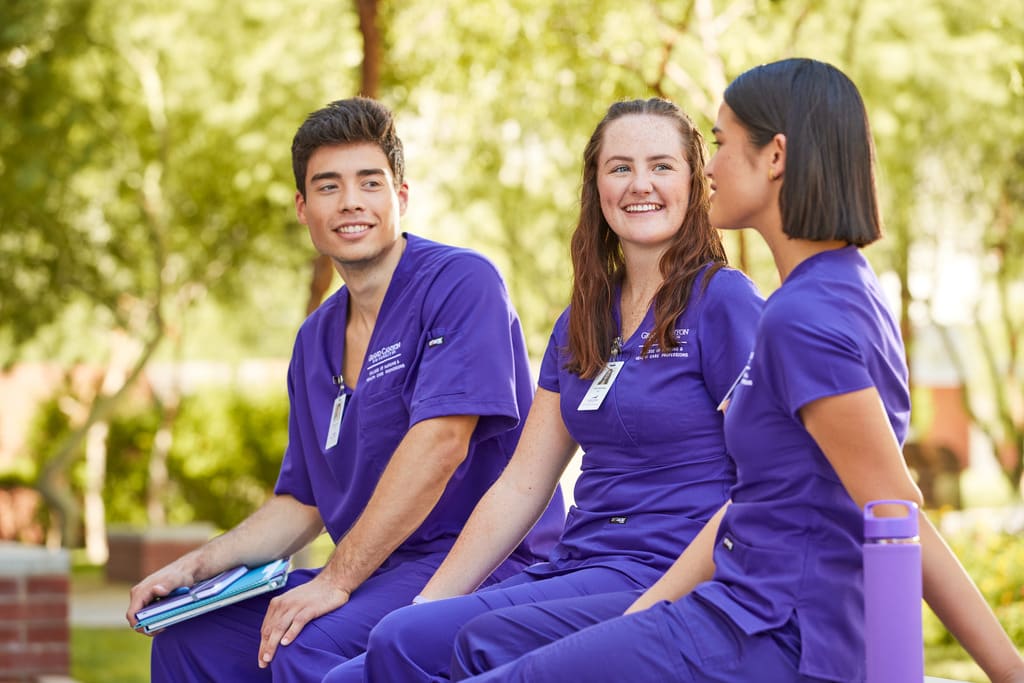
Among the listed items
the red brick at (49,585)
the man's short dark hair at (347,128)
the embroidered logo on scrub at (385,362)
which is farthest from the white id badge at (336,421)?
the red brick at (49,585)

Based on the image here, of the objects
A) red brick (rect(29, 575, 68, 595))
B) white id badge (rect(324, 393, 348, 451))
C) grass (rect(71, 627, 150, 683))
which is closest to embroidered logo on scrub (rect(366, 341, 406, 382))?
white id badge (rect(324, 393, 348, 451))

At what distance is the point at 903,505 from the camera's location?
204cm

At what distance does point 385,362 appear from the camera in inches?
140

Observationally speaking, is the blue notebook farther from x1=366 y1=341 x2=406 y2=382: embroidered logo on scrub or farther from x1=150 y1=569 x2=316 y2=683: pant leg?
x1=366 y1=341 x2=406 y2=382: embroidered logo on scrub

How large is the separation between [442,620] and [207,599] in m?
0.82

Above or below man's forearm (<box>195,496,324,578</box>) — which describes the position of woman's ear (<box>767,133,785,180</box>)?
above

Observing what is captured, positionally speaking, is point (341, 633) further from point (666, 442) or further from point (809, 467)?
point (809, 467)

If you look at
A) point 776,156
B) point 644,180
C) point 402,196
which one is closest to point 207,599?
point 402,196

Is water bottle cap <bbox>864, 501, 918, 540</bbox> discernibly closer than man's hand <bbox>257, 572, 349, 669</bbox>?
Yes

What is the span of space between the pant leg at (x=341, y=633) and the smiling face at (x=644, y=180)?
97 cm

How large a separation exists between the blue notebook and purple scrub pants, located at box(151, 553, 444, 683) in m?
0.11

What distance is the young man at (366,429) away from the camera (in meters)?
3.33

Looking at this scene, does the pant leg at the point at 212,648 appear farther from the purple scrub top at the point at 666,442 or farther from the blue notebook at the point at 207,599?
the purple scrub top at the point at 666,442

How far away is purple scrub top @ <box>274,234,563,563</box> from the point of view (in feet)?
11.1
